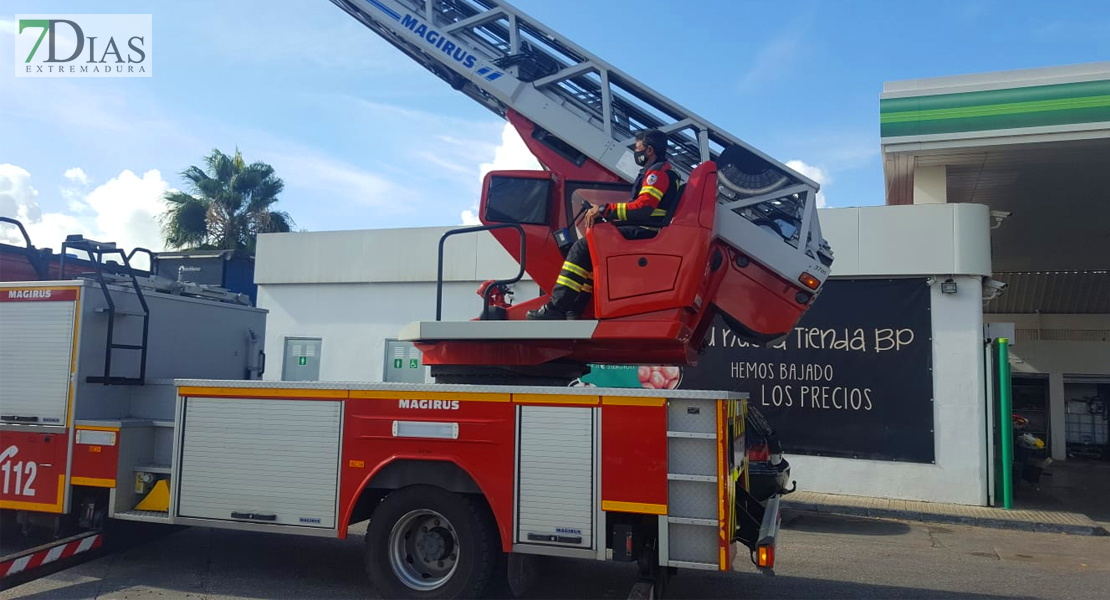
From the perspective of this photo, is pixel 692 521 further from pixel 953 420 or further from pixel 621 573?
pixel 953 420

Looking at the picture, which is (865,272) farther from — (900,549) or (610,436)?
(610,436)

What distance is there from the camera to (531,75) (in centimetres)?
714

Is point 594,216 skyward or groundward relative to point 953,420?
skyward

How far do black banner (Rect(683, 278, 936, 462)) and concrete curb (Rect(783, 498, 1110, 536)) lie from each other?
1169 mm

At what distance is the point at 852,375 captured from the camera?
12219 millimetres

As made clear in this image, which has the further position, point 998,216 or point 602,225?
point 998,216

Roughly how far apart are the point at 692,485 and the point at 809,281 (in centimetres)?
198

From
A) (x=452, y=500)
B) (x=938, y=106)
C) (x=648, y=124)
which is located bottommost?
(x=452, y=500)

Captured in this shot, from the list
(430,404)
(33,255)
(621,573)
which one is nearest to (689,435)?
(430,404)

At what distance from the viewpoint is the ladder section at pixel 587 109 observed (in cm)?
641

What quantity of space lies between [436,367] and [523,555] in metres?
1.69

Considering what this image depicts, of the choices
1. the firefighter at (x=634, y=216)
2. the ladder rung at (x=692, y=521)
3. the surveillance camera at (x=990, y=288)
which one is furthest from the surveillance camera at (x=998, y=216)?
the ladder rung at (x=692, y=521)

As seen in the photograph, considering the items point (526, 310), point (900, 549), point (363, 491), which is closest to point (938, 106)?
point (900, 549)

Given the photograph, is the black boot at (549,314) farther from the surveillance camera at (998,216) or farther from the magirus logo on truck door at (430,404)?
the surveillance camera at (998,216)
